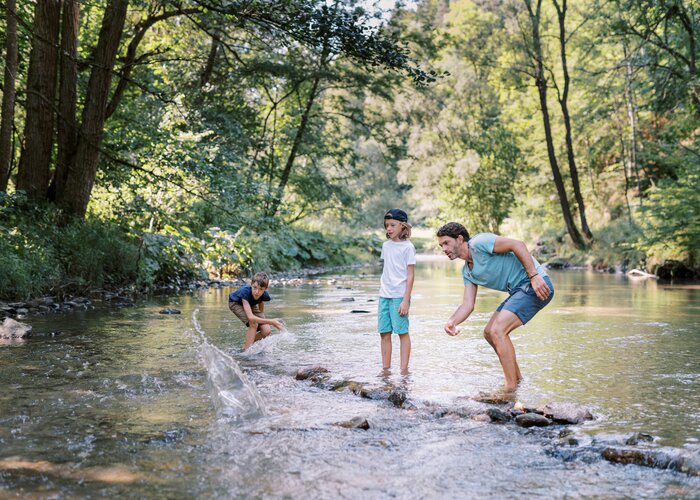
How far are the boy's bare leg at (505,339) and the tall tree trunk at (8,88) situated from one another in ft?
30.8

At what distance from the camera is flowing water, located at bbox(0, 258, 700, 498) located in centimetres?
370

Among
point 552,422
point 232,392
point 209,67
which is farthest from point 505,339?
point 209,67

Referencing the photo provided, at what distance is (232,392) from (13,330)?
14.8 feet

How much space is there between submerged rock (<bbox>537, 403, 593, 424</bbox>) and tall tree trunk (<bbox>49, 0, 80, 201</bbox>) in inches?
471

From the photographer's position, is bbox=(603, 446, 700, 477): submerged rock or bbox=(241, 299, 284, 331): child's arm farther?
bbox=(241, 299, 284, 331): child's arm

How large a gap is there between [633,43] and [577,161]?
6.52 metres

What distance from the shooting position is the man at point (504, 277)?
604cm

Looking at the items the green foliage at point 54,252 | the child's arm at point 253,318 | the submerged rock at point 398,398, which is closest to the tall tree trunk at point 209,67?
the green foliage at point 54,252

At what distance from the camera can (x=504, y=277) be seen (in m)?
6.32

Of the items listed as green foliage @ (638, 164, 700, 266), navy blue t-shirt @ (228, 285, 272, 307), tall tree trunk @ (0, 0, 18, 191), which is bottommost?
navy blue t-shirt @ (228, 285, 272, 307)

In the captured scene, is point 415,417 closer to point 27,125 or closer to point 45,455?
point 45,455

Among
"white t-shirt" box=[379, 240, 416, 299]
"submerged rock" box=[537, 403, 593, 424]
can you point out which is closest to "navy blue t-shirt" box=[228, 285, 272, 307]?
"white t-shirt" box=[379, 240, 416, 299]

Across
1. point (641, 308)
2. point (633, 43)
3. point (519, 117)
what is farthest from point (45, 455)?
point (519, 117)

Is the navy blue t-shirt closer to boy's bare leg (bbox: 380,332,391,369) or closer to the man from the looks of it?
boy's bare leg (bbox: 380,332,391,369)
